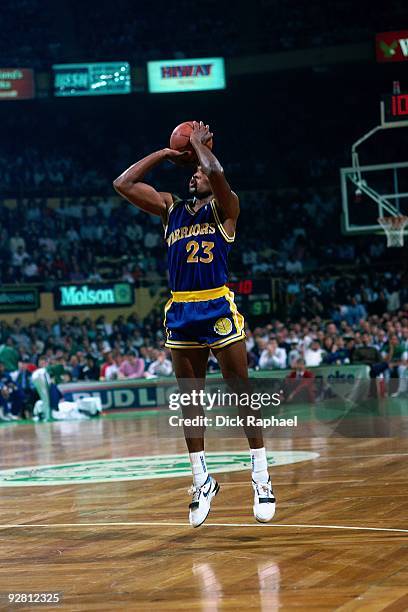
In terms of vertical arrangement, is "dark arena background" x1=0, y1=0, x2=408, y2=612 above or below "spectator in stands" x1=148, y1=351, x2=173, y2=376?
above

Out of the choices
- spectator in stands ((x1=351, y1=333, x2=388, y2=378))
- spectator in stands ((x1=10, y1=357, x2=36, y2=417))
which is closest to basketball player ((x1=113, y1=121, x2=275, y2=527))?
spectator in stands ((x1=351, y1=333, x2=388, y2=378))

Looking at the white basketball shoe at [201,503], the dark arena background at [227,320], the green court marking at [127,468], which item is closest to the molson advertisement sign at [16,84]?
the dark arena background at [227,320]

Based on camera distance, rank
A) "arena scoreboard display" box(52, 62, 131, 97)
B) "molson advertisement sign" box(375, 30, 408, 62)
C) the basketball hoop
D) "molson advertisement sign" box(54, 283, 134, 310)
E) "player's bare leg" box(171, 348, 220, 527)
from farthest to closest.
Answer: "arena scoreboard display" box(52, 62, 131, 97) < "molson advertisement sign" box(54, 283, 134, 310) < "molson advertisement sign" box(375, 30, 408, 62) < the basketball hoop < "player's bare leg" box(171, 348, 220, 527)

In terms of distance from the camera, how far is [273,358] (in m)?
19.3

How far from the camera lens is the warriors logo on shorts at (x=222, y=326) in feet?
19.1

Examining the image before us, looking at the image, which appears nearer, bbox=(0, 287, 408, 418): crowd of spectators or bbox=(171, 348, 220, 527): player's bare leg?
bbox=(171, 348, 220, 527): player's bare leg

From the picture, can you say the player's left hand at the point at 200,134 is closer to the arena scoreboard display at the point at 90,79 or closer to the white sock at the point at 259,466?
the white sock at the point at 259,466

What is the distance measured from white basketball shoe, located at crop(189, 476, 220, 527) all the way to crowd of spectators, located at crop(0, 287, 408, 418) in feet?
37.4

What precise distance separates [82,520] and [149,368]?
46.4 feet

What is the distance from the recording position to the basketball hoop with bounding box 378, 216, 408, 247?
61.5 feet

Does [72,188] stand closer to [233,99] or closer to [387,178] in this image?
[233,99]

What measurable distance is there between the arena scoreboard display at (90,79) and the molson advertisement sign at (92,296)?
7.49 meters

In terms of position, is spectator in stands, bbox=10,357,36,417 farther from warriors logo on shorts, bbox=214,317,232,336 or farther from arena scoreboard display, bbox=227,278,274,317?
warriors logo on shorts, bbox=214,317,232,336

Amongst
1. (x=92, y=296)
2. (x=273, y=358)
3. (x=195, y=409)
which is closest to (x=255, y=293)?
(x=92, y=296)
